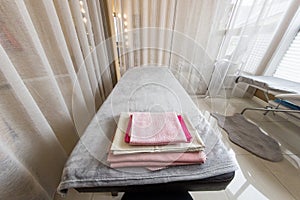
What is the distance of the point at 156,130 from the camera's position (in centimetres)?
56

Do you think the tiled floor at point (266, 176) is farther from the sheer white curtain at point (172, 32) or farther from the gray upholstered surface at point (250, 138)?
the sheer white curtain at point (172, 32)

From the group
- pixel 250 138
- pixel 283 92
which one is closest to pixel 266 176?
pixel 250 138

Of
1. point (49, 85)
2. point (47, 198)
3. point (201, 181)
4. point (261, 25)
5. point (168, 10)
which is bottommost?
point (47, 198)

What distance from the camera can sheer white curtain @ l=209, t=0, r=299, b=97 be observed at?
1650mm

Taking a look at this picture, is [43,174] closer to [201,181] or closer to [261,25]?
[201,181]

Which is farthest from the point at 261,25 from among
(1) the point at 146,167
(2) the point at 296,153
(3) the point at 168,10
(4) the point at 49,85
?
(4) the point at 49,85

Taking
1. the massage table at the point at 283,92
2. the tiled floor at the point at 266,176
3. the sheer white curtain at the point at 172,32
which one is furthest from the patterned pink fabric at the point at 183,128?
the sheer white curtain at the point at 172,32

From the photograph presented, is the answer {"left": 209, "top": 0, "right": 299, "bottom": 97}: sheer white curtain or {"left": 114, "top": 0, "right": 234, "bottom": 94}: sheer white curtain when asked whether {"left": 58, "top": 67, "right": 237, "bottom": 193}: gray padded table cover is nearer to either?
{"left": 114, "top": 0, "right": 234, "bottom": 94}: sheer white curtain

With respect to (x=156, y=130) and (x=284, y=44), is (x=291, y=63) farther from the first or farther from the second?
(x=156, y=130)

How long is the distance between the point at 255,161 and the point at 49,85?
1.54 m

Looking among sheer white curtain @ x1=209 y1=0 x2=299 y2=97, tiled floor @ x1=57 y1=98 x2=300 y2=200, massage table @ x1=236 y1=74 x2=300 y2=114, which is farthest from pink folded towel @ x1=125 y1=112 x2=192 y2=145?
sheer white curtain @ x1=209 y1=0 x2=299 y2=97

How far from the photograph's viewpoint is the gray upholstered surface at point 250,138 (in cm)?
114

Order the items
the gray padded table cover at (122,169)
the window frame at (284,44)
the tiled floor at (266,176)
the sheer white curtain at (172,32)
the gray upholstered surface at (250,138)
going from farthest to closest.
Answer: the window frame at (284,44)
the sheer white curtain at (172,32)
the gray upholstered surface at (250,138)
the tiled floor at (266,176)
the gray padded table cover at (122,169)

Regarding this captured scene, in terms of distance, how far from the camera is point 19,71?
19.2 inches
